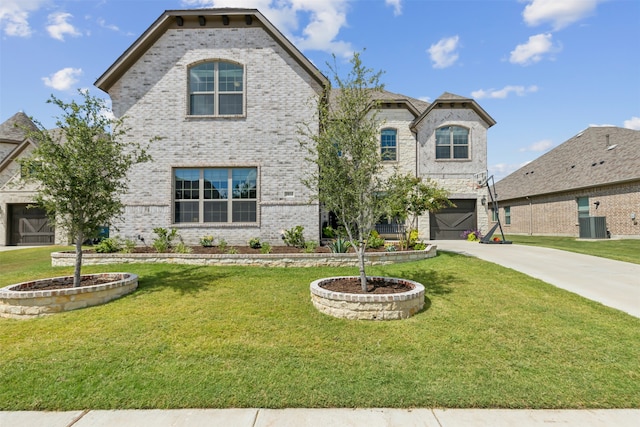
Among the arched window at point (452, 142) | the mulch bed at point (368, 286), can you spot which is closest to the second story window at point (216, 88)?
the mulch bed at point (368, 286)

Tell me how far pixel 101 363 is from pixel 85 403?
90 centimetres

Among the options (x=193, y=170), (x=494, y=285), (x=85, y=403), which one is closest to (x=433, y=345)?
(x=494, y=285)

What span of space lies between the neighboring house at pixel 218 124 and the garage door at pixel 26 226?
483 inches

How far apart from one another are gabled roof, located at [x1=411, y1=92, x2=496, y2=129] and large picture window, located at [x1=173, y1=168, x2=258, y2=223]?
11105 millimetres

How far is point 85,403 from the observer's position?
136 inches

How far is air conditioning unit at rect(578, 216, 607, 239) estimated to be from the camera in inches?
738

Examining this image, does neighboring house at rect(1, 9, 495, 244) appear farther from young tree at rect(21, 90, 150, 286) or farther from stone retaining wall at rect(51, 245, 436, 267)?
young tree at rect(21, 90, 150, 286)

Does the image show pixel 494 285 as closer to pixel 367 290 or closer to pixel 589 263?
pixel 367 290

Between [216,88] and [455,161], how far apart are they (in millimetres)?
13617

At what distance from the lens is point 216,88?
12328 mm

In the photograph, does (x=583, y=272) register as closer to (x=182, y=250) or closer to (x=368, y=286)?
(x=368, y=286)

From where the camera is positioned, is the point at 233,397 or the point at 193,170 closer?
the point at 233,397

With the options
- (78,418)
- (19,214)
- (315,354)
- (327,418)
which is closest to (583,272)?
(315,354)

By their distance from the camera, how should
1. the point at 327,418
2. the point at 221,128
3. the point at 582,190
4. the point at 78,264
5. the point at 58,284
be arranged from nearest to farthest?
the point at 327,418, the point at 78,264, the point at 58,284, the point at 221,128, the point at 582,190
